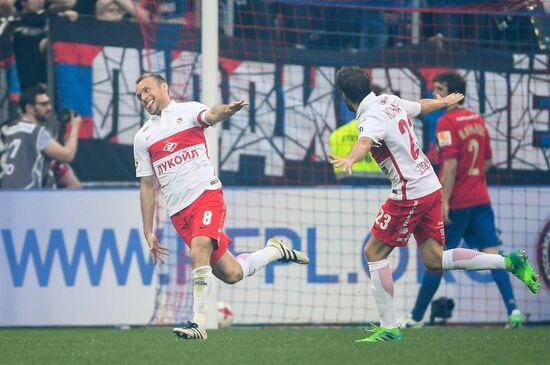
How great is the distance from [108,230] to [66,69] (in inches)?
70.5

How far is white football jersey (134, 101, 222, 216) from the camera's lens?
30.0 ft

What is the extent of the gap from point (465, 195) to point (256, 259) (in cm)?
258

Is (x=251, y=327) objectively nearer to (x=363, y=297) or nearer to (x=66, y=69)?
(x=363, y=297)

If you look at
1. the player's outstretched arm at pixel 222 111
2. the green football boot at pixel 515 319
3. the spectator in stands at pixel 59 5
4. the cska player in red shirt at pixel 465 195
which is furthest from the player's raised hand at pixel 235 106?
the spectator in stands at pixel 59 5

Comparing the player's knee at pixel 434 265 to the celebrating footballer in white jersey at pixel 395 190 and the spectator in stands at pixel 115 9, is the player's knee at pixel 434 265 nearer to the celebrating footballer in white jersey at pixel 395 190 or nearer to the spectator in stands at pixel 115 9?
the celebrating footballer in white jersey at pixel 395 190

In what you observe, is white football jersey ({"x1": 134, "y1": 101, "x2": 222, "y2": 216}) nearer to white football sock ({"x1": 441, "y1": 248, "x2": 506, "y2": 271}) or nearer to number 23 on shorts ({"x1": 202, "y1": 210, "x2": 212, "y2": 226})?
number 23 on shorts ({"x1": 202, "y1": 210, "x2": 212, "y2": 226})

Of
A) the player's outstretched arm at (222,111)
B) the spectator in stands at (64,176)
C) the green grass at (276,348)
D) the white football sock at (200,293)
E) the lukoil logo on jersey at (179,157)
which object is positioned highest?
the player's outstretched arm at (222,111)

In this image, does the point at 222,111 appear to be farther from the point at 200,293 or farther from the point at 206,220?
the point at 200,293

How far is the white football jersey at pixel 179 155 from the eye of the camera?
30.0 feet

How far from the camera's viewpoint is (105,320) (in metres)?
11.9

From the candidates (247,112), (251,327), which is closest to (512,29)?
(247,112)

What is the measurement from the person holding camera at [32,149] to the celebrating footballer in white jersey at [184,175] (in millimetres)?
3317

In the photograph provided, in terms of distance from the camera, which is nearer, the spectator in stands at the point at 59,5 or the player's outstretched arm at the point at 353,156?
the player's outstretched arm at the point at 353,156

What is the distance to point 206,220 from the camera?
29.6 ft
